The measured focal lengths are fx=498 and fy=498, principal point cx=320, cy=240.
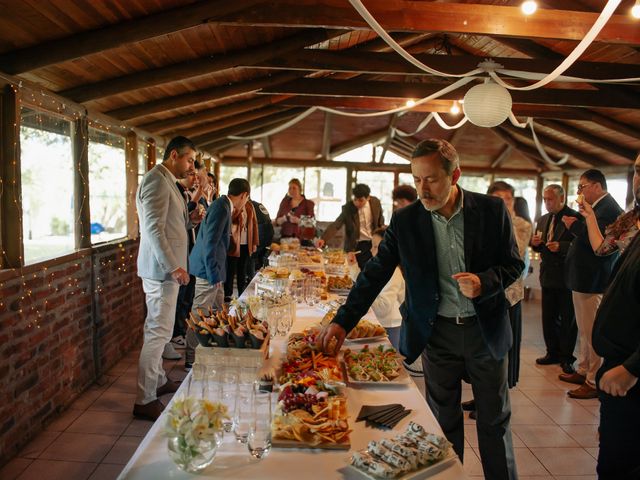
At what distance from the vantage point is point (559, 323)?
500 centimetres

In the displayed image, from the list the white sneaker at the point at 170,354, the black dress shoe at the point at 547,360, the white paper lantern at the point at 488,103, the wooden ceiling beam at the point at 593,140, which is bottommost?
the black dress shoe at the point at 547,360

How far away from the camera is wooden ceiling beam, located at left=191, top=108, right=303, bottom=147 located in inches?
307

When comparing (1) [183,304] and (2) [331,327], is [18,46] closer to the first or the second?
(2) [331,327]

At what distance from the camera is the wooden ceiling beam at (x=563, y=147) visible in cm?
915

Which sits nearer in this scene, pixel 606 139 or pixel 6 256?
pixel 6 256

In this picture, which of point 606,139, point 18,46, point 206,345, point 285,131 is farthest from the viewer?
point 285,131

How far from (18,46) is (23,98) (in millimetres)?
294

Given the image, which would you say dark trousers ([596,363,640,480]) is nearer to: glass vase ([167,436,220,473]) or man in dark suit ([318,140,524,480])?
man in dark suit ([318,140,524,480])

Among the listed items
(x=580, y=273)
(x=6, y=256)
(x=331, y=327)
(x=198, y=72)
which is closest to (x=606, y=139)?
(x=580, y=273)

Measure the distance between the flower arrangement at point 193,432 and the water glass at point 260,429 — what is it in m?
0.11

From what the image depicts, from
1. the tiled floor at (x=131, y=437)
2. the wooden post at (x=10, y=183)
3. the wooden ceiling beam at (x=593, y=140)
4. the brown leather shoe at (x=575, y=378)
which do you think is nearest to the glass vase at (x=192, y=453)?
the tiled floor at (x=131, y=437)

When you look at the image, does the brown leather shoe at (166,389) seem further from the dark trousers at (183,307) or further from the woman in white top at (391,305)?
the woman in white top at (391,305)

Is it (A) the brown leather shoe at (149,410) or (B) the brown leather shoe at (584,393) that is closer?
(A) the brown leather shoe at (149,410)

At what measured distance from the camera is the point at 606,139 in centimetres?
816
